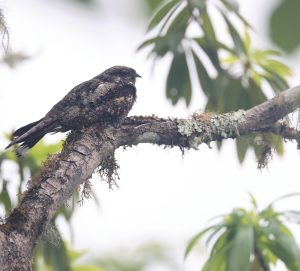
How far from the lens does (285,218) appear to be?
11.0ft

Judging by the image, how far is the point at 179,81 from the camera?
410 cm

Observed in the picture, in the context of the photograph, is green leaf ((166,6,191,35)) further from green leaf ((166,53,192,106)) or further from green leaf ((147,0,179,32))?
green leaf ((147,0,179,32))

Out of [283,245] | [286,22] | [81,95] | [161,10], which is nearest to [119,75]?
[81,95]

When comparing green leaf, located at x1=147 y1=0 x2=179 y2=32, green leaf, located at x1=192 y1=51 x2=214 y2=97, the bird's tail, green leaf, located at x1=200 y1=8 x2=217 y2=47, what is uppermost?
green leaf, located at x1=200 y1=8 x2=217 y2=47

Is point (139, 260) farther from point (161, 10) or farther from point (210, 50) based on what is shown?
point (161, 10)

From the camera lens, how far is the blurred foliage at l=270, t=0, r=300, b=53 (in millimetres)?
245

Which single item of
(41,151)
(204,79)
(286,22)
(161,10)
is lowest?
(286,22)

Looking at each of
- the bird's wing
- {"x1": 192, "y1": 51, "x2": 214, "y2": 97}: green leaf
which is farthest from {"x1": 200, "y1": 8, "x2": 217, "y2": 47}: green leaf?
the bird's wing

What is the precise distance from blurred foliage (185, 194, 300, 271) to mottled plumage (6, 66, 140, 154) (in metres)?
1.11

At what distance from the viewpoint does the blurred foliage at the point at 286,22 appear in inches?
9.6

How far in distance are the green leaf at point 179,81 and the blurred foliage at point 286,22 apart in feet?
12.0

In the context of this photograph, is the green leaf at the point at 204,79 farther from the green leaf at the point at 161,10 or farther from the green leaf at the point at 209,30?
the green leaf at the point at 161,10

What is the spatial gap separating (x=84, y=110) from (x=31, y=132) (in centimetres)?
30

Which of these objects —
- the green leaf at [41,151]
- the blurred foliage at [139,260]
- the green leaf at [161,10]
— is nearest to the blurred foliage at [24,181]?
the green leaf at [41,151]
